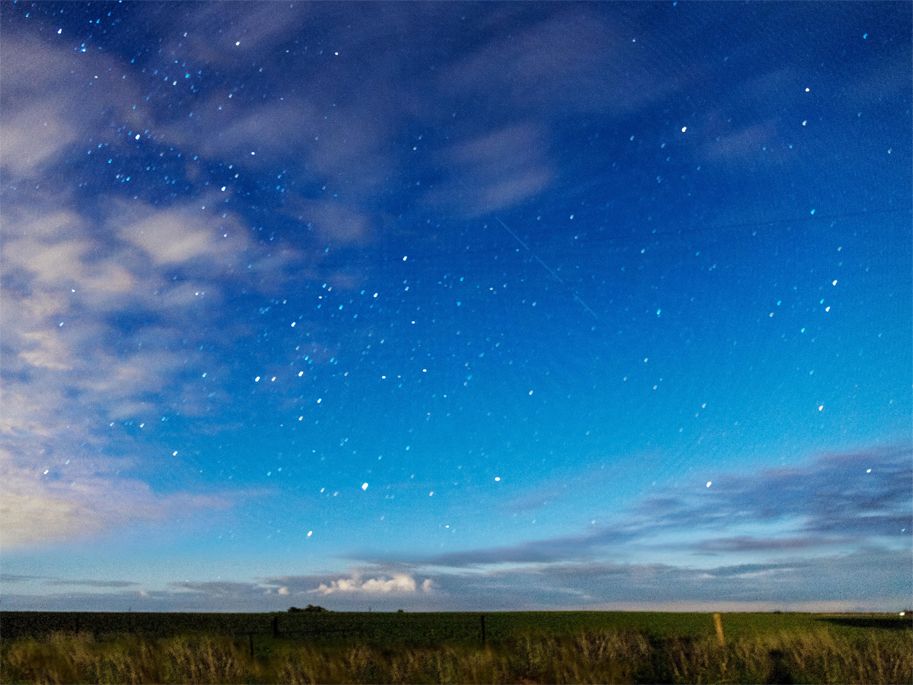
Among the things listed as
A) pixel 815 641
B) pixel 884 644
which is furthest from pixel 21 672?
pixel 884 644

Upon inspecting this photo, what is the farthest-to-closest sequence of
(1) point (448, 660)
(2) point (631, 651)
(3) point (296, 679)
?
(2) point (631, 651) < (1) point (448, 660) < (3) point (296, 679)

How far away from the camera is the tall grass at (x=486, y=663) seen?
20734 mm

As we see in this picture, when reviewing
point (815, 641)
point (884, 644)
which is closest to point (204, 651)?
point (815, 641)

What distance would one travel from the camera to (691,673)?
885 inches

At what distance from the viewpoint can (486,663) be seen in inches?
844

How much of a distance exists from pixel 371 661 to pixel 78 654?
827 centimetres

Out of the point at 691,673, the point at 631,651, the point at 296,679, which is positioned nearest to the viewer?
the point at 296,679

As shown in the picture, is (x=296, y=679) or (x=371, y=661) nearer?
(x=296, y=679)

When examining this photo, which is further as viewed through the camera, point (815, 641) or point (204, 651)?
point (815, 641)

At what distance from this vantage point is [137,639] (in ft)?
84.6

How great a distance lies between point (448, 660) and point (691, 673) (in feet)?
21.9

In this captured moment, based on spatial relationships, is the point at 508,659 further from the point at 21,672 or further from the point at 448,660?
the point at 21,672

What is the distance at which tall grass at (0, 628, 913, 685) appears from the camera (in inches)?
816

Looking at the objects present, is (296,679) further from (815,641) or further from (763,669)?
(815,641)
